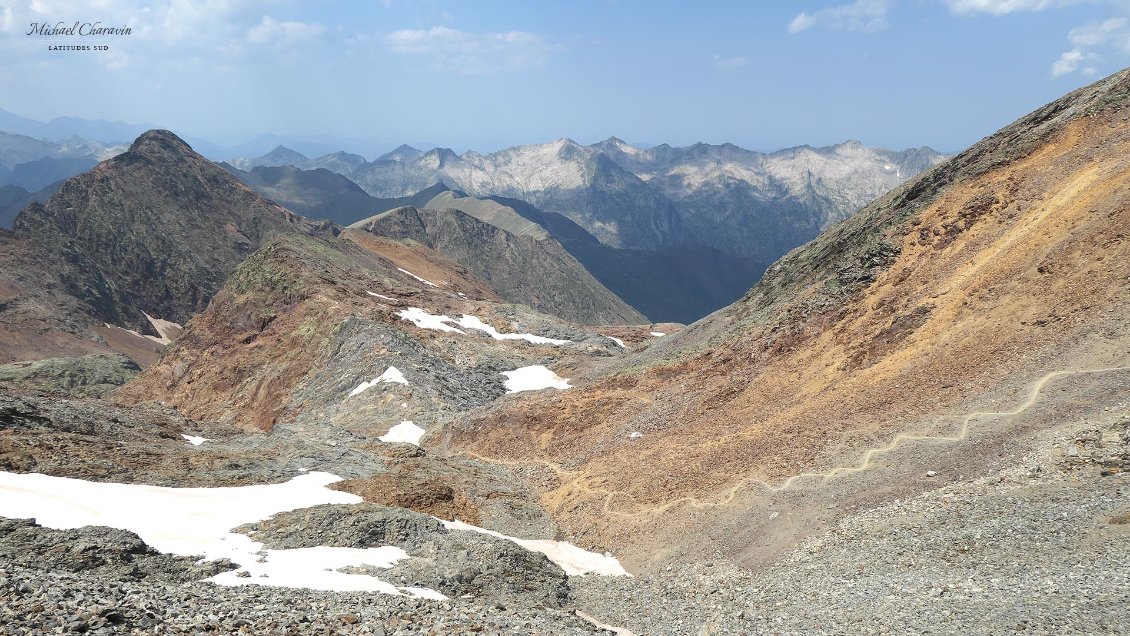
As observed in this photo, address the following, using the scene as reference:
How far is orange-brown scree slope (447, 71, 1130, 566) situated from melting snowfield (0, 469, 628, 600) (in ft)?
16.7

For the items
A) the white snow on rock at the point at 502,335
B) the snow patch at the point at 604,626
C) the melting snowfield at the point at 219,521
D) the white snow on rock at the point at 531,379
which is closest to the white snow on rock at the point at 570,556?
the melting snowfield at the point at 219,521

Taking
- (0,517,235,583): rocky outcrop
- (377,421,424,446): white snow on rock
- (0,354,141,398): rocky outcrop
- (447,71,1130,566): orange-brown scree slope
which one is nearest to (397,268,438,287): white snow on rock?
(0,354,141,398): rocky outcrop

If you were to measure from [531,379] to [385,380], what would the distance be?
11172mm

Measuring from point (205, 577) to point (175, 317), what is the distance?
147m

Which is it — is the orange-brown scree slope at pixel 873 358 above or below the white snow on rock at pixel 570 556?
above

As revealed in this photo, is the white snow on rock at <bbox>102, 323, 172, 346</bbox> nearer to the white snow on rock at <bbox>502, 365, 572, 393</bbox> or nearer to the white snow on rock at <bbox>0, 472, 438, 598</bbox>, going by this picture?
the white snow on rock at <bbox>502, 365, 572, 393</bbox>

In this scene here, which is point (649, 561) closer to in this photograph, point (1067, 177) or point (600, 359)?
point (1067, 177)

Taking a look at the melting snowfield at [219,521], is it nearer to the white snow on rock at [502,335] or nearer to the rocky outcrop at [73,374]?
the white snow on rock at [502,335]

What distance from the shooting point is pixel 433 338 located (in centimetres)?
6138

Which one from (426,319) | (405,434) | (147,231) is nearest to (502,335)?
(426,319)

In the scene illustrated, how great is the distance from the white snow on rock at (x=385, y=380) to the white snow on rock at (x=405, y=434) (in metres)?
5.26

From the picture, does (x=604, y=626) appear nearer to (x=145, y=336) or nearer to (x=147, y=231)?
(x=145, y=336)

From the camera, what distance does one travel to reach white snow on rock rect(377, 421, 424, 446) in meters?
45.4

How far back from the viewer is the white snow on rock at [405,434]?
45375mm
